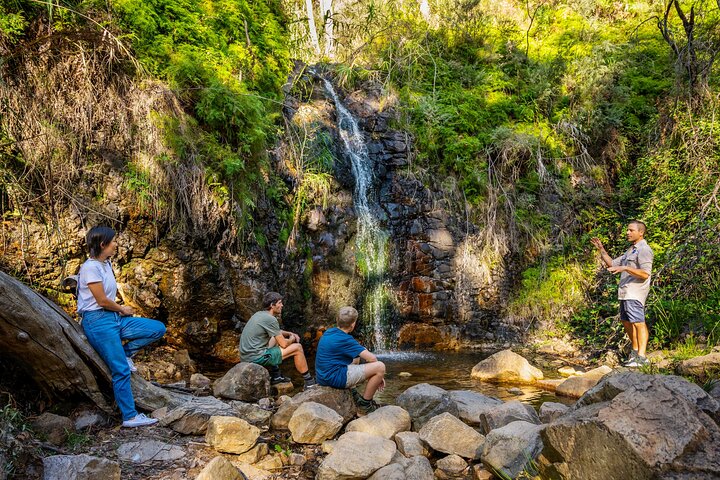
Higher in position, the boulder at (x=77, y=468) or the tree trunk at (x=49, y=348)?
the tree trunk at (x=49, y=348)

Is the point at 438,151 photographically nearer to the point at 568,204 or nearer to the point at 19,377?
the point at 568,204

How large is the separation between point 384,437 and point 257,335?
2737 millimetres

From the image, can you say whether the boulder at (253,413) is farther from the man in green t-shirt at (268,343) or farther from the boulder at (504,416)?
the boulder at (504,416)

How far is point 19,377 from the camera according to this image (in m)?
3.82

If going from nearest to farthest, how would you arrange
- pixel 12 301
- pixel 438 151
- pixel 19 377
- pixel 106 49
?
pixel 12 301
pixel 19 377
pixel 106 49
pixel 438 151

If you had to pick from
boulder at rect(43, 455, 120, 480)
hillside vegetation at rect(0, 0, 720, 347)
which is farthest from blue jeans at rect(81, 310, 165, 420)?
hillside vegetation at rect(0, 0, 720, 347)

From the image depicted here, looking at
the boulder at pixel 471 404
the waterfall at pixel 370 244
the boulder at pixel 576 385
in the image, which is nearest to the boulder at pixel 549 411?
the boulder at pixel 471 404

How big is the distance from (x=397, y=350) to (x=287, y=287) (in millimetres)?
2934

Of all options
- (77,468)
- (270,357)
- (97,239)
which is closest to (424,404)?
(270,357)

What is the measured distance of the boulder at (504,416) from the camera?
15.0 feet

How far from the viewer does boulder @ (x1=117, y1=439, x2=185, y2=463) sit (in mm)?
3543

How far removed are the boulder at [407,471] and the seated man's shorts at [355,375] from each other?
4.42 feet

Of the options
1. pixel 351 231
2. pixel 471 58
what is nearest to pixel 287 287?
pixel 351 231

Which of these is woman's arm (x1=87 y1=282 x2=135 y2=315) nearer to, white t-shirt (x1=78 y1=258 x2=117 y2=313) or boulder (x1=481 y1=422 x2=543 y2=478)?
white t-shirt (x1=78 y1=258 x2=117 y2=313)
